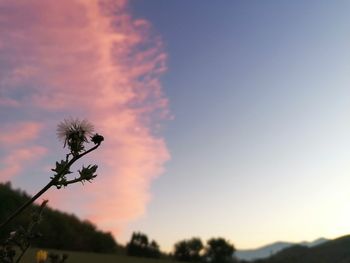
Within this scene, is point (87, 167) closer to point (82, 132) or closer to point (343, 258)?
point (82, 132)

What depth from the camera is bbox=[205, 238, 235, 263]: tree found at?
84.2 metres

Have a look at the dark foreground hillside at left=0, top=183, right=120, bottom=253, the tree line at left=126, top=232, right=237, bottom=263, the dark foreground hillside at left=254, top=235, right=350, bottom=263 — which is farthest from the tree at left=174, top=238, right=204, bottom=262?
the dark foreground hillside at left=0, top=183, right=120, bottom=253

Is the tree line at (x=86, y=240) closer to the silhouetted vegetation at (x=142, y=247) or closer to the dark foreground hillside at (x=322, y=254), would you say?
the silhouetted vegetation at (x=142, y=247)

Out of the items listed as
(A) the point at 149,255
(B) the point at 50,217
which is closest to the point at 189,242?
(A) the point at 149,255

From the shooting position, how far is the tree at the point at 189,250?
80494 mm

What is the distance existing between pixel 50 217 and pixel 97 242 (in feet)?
22.0

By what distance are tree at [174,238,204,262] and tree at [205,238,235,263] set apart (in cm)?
147

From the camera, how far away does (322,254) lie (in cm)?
8581

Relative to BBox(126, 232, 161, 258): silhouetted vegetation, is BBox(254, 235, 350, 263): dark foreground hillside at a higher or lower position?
higher

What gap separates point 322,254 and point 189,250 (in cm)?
2066

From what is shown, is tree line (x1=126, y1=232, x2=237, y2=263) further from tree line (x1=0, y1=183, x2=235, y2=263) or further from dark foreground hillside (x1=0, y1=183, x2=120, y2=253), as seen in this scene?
dark foreground hillside (x1=0, y1=183, x2=120, y2=253)

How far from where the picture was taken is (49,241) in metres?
48.2

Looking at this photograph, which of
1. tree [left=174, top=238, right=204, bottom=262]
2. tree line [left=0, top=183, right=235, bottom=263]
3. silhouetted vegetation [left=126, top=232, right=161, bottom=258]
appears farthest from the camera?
tree [left=174, top=238, right=204, bottom=262]

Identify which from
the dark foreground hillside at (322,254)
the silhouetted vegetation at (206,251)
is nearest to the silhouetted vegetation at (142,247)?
the silhouetted vegetation at (206,251)
